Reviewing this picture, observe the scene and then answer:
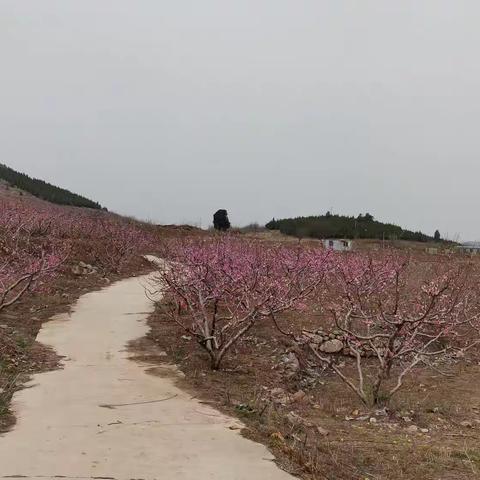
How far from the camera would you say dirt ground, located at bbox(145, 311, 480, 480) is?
16.1ft

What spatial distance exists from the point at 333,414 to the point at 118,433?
2.86 meters

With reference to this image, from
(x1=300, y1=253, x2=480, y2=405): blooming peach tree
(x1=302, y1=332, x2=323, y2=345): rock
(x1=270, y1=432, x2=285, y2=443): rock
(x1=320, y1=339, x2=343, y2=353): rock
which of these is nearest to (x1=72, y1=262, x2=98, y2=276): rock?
(x1=300, y1=253, x2=480, y2=405): blooming peach tree

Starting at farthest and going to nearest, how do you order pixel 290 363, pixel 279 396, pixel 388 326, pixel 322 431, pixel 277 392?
pixel 290 363
pixel 388 326
pixel 277 392
pixel 279 396
pixel 322 431

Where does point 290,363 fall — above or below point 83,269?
below

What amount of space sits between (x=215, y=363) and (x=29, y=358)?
8.90 ft

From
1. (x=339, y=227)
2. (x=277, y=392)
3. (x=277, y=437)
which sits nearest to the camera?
(x=277, y=437)

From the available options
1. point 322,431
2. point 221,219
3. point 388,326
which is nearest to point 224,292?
point 388,326

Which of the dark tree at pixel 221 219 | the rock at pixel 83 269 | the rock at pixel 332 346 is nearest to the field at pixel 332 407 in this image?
the rock at pixel 332 346

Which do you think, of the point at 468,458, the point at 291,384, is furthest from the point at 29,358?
the point at 468,458

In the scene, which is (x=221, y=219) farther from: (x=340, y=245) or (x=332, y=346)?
(x=332, y=346)

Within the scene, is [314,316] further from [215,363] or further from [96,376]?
[96,376]

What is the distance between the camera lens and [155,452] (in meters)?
4.77

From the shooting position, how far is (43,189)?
73312 millimetres

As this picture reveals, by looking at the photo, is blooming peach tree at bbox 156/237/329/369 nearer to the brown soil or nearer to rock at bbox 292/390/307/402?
rock at bbox 292/390/307/402
